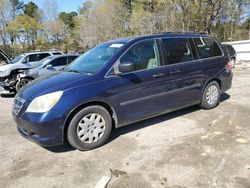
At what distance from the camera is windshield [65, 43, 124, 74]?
424 cm

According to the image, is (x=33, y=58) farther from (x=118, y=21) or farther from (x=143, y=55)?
(x=118, y=21)

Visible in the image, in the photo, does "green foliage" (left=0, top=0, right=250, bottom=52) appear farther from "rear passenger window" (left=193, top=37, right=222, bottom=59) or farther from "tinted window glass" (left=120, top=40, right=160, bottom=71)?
"tinted window glass" (left=120, top=40, right=160, bottom=71)

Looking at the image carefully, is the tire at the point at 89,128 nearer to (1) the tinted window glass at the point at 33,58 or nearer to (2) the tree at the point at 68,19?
(1) the tinted window glass at the point at 33,58

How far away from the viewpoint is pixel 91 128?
3.94 meters

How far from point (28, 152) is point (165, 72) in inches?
105

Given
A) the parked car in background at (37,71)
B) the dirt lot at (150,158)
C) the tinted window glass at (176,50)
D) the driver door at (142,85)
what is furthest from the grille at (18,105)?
the parked car in background at (37,71)

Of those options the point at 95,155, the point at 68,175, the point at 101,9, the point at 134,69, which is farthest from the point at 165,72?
the point at 101,9

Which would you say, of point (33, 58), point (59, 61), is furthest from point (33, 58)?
point (59, 61)

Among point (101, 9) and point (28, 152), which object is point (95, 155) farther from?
point (101, 9)

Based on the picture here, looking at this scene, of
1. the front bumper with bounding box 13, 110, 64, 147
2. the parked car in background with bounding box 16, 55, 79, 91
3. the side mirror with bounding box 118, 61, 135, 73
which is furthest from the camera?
the parked car in background with bounding box 16, 55, 79, 91

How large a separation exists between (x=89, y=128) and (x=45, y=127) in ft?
2.18

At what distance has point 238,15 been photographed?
25750 mm

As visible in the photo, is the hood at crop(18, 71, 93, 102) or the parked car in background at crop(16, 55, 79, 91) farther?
the parked car in background at crop(16, 55, 79, 91)

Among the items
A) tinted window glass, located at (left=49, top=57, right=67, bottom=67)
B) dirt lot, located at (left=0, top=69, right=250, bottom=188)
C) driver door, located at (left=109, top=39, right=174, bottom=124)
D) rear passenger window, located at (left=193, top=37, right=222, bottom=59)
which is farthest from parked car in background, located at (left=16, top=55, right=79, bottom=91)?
rear passenger window, located at (left=193, top=37, right=222, bottom=59)
